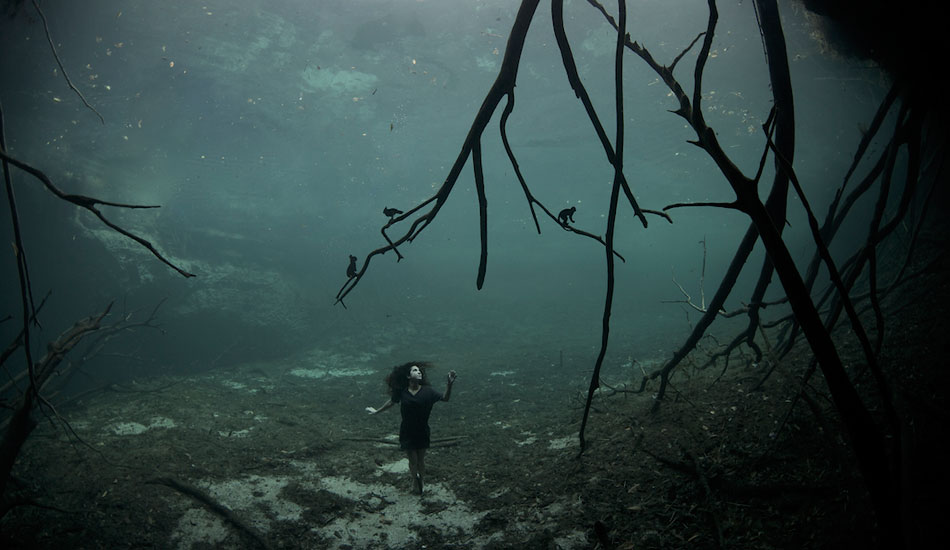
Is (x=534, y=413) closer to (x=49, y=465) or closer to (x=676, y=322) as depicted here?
(x=49, y=465)

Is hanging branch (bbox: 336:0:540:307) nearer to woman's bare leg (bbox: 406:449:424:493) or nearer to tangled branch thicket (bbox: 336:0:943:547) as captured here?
tangled branch thicket (bbox: 336:0:943:547)

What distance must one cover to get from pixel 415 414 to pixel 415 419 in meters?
0.07

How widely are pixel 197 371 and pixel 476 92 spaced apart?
69.3 feet

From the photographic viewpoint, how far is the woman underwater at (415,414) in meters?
5.44

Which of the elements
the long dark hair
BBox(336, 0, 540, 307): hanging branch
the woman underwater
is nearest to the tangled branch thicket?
BBox(336, 0, 540, 307): hanging branch

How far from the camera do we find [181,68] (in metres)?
19.0

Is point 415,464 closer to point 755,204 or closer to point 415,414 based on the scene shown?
point 415,414

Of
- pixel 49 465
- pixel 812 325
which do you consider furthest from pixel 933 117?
pixel 49 465

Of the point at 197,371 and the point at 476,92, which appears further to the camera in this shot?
the point at 476,92

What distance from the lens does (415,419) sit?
550 centimetres

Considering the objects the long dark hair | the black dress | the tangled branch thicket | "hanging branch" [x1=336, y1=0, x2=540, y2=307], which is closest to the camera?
the tangled branch thicket

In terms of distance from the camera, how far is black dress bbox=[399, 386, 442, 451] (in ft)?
17.8

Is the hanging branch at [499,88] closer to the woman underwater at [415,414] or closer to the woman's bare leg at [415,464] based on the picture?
the woman underwater at [415,414]

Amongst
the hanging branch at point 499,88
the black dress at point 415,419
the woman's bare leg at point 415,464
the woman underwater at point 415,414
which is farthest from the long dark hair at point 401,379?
the hanging branch at point 499,88
